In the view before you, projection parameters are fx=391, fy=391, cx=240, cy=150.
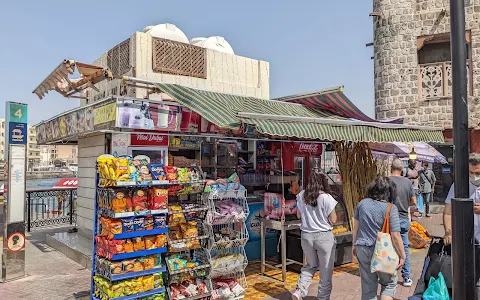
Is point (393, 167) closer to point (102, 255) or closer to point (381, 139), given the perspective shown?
point (381, 139)

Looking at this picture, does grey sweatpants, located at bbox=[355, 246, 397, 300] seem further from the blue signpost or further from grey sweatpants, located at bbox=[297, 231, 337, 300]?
the blue signpost

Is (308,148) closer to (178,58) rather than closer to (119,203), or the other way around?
(178,58)

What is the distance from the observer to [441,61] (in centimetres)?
1538

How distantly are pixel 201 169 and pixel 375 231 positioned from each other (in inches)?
113

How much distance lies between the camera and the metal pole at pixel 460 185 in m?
3.27

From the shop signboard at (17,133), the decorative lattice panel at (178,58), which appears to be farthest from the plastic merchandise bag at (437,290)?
the decorative lattice panel at (178,58)

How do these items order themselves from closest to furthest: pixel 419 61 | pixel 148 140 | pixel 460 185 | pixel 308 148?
1. pixel 460 185
2. pixel 148 140
3. pixel 308 148
4. pixel 419 61

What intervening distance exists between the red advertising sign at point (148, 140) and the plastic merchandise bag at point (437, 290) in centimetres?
487

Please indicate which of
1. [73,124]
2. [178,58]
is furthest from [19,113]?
[178,58]

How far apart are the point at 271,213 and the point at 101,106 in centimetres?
319

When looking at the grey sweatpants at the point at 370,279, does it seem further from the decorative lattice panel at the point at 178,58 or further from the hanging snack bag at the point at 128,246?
the decorative lattice panel at the point at 178,58

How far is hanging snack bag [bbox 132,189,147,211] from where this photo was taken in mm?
4750

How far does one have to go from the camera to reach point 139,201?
15.7ft

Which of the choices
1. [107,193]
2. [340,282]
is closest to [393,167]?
[340,282]
